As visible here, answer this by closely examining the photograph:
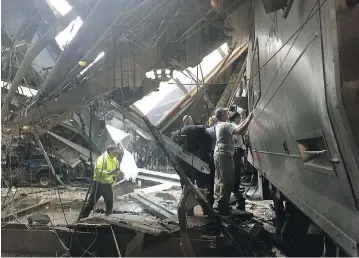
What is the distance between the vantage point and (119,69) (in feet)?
19.7

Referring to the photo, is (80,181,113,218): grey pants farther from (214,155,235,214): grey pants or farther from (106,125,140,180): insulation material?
(106,125,140,180): insulation material

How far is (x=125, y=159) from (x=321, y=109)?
9080 mm

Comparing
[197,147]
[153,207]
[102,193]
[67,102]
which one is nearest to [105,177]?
[102,193]

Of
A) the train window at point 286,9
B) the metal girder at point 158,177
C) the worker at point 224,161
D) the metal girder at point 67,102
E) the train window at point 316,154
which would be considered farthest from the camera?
the metal girder at point 158,177

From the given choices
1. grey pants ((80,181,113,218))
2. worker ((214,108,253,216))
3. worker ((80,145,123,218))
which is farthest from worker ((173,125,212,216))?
grey pants ((80,181,113,218))

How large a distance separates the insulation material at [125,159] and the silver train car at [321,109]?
7.58 metres

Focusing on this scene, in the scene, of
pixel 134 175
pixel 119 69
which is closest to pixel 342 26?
pixel 119 69

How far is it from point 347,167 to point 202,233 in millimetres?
3516

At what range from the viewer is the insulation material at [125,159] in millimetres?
10320

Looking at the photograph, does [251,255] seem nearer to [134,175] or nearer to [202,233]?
[202,233]

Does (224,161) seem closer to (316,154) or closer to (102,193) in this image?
(102,193)

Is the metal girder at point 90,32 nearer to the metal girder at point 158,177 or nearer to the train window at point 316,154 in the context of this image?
the train window at point 316,154

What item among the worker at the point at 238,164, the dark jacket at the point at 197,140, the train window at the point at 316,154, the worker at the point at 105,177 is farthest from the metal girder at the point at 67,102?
the train window at the point at 316,154

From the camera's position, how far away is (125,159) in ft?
34.6
